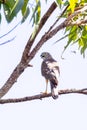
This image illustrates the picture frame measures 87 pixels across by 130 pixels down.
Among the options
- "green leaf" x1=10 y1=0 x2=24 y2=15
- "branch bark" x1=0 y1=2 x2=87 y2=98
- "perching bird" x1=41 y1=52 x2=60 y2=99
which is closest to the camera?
"green leaf" x1=10 y1=0 x2=24 y2=15

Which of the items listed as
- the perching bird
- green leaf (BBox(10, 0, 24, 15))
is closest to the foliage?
green leaf (BBox(10, 0, 24, 15))

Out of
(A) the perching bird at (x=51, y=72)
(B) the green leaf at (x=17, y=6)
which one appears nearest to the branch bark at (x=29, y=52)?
(B) the green leaf at (x=17, y=6)

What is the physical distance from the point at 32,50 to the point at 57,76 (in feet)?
4.95

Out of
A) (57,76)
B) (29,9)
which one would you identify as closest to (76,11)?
(29,9)

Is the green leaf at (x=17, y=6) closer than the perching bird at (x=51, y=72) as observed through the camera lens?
Yes

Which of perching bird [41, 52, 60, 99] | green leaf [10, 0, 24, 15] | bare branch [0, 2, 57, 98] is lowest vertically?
perching bird [41, 52, 60, 99]

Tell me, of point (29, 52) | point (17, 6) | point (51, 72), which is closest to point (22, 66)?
point (29, 52)

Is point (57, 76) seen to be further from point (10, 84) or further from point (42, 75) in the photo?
point (10, 84)

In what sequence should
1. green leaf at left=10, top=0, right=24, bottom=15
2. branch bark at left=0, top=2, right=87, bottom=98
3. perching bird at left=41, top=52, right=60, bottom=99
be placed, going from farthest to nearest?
perching bird at left=41, top=52, right=60, bottom=99 < branch bark at left=0, top=2, right=87, bottom=98 < green leaf at left=10, top=0, right=24, bottom=15

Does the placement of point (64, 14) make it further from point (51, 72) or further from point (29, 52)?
point (51, 72)

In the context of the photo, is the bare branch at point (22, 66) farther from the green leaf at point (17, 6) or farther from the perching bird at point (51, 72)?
the perching bird at point (51, 72)

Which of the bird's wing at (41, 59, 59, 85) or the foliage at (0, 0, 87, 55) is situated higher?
the foliage at (0, 0, 87, 55)

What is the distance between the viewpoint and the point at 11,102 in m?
2.30

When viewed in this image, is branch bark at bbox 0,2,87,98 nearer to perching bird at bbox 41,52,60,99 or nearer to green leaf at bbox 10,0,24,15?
green leaf at bbox 10,0,24,15
